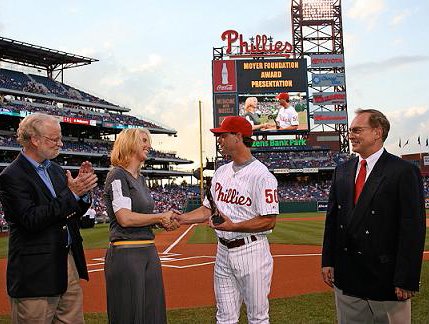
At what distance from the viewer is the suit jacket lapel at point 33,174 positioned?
3705mm

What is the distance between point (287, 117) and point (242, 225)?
45788 mm

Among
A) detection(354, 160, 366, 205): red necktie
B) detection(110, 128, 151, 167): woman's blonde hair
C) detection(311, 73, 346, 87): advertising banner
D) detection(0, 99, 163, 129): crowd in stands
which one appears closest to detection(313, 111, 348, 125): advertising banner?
detection(311, 73, 346, 87): advertising banner

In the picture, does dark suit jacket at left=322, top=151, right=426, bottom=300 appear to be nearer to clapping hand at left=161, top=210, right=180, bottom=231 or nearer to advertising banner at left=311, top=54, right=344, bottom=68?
clapping hand at left=161, top=210, right=180, bottom=231

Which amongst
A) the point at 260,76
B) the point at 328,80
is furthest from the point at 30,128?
the point at 328,80

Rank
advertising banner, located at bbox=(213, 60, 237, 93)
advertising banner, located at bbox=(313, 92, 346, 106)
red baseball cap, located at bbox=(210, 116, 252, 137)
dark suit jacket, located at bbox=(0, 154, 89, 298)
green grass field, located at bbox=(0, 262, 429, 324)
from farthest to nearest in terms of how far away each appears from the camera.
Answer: advertising banner, located at bbox=(313, 92, 346, 106)
advertising banner, located at bbox=(213, 60, 237, 93)
green grass field, located at bbox=(0, 262, 429, 324)
red baseball cap, located at bbox=(210, 116, 252, 137)
dark suit jacket, located at bbox=(0, 154, 89, 298)

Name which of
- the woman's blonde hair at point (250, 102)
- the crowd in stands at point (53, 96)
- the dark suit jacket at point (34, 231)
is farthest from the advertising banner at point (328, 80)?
the dark suit jacket at point (34, 231)

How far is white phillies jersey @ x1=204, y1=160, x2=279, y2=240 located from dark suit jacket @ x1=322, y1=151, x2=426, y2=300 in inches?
24.1

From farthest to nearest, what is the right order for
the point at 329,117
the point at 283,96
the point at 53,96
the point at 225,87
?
the point at 329,117
the point at 53,96
the point at 225,87
the point at 283,96

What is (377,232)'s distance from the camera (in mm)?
3635

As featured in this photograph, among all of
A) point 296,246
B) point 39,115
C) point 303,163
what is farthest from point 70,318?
Result: point 303,163

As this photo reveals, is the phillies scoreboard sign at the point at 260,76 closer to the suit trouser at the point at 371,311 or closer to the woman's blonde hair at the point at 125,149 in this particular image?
the woman's blonde hair at the point at 125,149

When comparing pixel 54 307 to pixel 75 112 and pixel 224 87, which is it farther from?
pixel 75 112

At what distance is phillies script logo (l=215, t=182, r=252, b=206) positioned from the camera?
4.12m

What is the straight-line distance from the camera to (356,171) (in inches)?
157
